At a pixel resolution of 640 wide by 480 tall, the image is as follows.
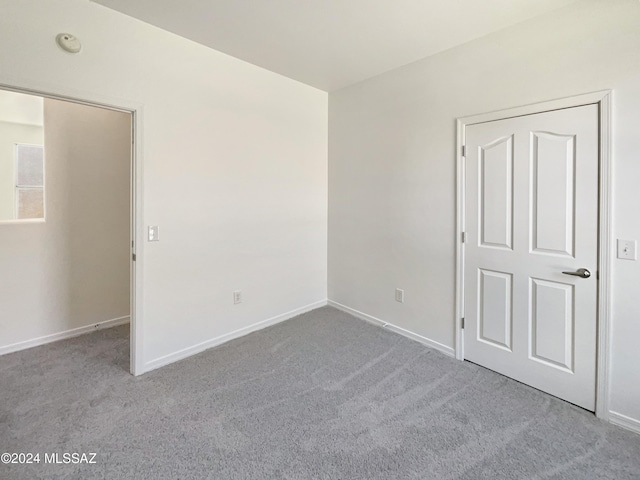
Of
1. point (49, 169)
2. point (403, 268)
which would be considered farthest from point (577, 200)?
point (49, 169)

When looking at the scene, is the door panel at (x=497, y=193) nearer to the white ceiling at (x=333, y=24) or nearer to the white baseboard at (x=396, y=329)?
the white ceiling at (x=333, y=24)

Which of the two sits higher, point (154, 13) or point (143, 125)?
point (154, 13)

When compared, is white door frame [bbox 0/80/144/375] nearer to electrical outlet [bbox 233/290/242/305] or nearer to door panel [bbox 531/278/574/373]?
electrical outlet [bbox 233/290/242/305]

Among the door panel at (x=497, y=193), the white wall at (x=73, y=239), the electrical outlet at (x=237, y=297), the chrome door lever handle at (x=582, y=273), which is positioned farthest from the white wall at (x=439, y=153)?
the white wall at (x=73, y=239)

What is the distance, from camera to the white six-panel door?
6.50 ft

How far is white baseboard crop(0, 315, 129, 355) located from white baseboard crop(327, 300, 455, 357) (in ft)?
7.98

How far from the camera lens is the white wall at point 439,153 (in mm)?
1826

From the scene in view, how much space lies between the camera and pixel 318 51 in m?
2.68

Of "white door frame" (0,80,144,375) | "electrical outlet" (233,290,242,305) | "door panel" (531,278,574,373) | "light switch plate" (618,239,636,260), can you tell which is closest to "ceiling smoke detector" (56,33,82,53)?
"white door frame" (0,80,144,375)

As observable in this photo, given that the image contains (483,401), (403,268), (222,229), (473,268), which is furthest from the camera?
(403,268)

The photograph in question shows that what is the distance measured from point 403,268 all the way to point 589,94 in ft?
6.05

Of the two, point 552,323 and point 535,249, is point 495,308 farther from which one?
point 535,249

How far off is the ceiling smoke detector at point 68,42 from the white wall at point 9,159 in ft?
5.94

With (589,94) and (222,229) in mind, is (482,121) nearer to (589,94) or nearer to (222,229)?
(589,94)
